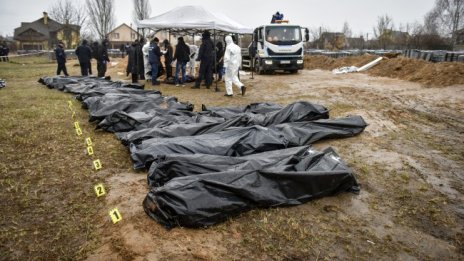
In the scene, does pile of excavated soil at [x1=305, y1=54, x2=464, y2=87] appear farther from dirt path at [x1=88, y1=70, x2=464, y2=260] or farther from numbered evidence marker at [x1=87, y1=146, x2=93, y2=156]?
numbered evidence marker at [x1=87, y1=146, x2=93, y2=156]

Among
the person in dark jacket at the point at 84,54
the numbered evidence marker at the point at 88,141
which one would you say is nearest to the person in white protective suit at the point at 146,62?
the person in dark jacket at the point at 84,54

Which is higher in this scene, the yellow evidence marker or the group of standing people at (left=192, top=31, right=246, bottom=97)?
the group of standing people at (left=192, top=31, right=246, bottom=97)

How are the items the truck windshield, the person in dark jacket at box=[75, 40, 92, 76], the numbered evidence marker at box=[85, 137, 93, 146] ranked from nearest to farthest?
the numbered evidence marker at box=[85, 137, 93, 146] < the person in dark jacket at box=[75, 40, 92, 76] < the truck windshield

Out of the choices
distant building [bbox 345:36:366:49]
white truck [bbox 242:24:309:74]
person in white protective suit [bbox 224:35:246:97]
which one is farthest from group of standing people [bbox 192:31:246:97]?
distant building [bbox 345:36:366:49]

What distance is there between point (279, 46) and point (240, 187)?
1414cm

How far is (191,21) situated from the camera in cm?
1115

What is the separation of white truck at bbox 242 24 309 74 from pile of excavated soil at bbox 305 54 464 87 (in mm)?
4188

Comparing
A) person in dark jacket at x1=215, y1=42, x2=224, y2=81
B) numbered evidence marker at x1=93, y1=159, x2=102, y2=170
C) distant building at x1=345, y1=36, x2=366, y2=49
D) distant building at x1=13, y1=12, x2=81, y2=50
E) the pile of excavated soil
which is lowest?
numbered evidence marker at x1=93, y1=159, x2=102, y2=170

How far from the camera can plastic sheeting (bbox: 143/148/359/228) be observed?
2941mm

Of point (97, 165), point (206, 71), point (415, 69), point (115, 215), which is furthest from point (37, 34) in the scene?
point (115, 215)

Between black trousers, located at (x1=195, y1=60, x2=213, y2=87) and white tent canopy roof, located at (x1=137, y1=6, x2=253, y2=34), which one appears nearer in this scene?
white tent canopy roof, located at (x1=137, y1=6, x2=253, y2=34)

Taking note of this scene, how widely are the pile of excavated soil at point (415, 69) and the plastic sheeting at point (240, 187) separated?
1085 cm

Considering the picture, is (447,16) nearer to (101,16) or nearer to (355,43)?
(355,43)

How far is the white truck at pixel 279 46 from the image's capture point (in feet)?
53.4
